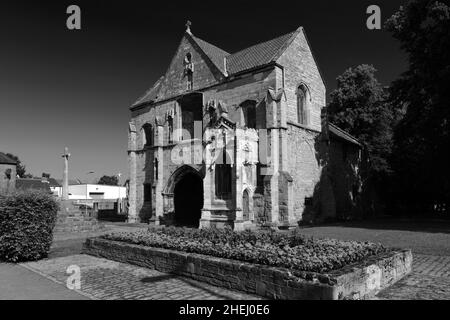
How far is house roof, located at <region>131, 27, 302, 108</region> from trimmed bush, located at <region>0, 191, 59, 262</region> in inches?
551

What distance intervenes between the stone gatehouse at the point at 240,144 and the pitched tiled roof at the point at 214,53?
0.12 metres

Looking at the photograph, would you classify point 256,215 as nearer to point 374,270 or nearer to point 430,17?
point 374,270

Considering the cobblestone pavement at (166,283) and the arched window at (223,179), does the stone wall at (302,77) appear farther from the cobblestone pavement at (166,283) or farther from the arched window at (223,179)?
the cobblestone pavement at (166,283)

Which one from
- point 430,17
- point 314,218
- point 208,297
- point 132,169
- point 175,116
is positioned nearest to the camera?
point 208,297

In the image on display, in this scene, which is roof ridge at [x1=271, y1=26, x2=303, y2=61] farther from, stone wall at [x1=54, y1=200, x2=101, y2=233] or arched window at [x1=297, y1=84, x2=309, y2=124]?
stone wall at [x1=54, y1=200, x2=101, y2=233]

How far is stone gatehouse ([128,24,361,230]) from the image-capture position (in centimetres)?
1927

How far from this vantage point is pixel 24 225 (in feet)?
36.4

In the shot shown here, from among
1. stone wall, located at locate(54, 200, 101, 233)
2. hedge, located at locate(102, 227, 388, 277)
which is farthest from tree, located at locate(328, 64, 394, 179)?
hedge, located at locate(102, 227, 388, 277)

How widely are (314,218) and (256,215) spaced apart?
201 inches

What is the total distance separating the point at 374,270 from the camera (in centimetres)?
694

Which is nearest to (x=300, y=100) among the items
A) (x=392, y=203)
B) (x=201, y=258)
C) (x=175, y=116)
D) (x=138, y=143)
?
(x=175, y=116)

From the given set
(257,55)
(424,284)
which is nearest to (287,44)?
(257,55)

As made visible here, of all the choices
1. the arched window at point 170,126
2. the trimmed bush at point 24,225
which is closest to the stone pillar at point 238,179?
the arched window at point 170,126

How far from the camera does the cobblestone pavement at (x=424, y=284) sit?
6757mm
